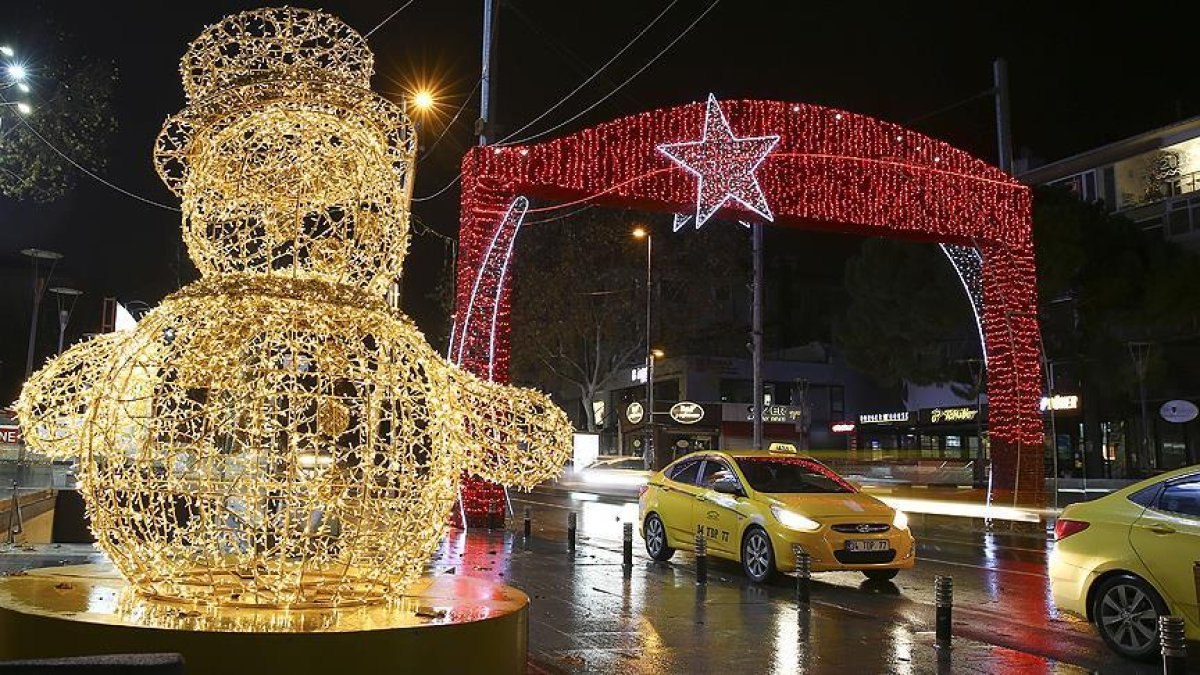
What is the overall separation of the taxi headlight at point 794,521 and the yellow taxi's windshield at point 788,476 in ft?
2.00

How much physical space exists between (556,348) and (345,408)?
35.6 m

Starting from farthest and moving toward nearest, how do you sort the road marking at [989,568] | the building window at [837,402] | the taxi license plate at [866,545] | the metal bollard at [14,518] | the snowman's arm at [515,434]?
the building window at [837,402]
the metal bollard at [14,518]
the road marking at [989,568]
the taxi license plate at [866,545]
the snowman's arm at [515,434]

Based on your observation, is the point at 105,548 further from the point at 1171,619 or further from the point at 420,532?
the point at 1171,619

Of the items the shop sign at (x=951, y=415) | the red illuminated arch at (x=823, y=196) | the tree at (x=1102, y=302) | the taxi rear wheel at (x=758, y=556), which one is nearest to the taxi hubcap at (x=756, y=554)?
the taxi rear wheel at (x=758, y=556)

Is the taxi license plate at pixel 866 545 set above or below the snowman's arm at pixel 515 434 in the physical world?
below

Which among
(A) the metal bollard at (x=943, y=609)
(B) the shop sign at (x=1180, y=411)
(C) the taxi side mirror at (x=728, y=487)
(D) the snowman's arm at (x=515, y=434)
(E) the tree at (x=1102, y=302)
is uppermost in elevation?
(E) the tree at (x=1102, y=302)

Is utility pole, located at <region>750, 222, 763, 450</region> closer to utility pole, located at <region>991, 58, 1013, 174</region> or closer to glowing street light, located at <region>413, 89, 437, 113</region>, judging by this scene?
utility pole, located at <region>991, 58, 1013, 174</region>

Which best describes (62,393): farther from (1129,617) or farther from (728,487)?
(728,487)

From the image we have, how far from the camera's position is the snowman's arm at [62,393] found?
5520mm

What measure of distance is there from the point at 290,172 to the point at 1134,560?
6.54 meters

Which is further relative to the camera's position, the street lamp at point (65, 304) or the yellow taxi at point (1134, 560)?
the street lamp at point (65, 304)

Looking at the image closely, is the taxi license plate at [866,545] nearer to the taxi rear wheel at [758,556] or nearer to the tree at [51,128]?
the taxi rear wheel at [758,556]

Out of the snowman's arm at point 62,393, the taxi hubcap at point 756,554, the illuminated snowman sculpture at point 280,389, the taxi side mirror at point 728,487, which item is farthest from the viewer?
the taxi side mirror at point 728,487

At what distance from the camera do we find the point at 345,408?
198 inches
